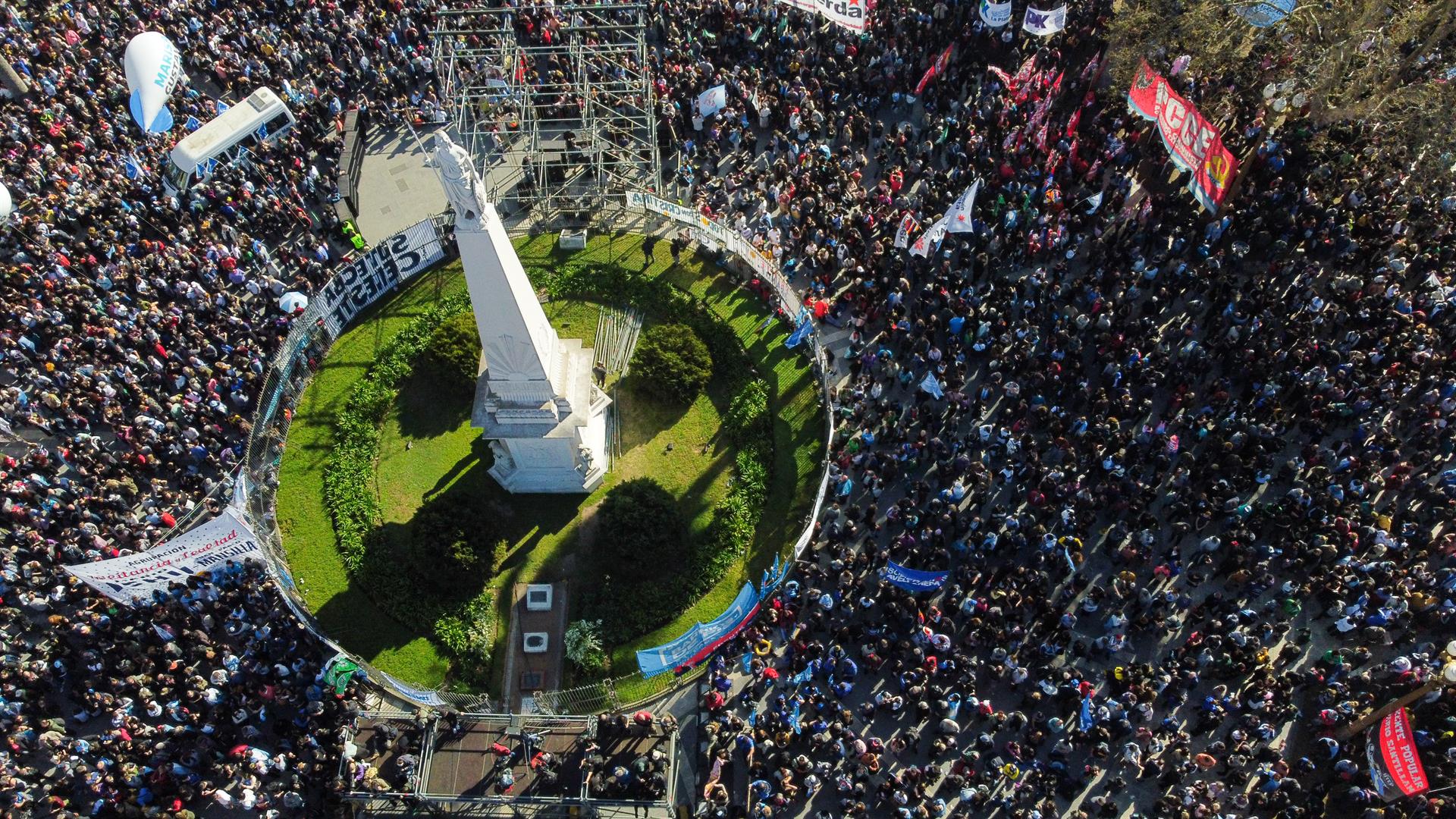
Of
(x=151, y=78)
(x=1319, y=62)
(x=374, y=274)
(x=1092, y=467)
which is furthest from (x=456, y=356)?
(x=1319, y=62)

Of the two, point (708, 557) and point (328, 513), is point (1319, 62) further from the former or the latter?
point (328, 513)

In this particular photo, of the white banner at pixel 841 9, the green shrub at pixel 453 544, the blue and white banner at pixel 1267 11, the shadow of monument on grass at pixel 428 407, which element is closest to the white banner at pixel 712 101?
the white banner at pixel 841 9

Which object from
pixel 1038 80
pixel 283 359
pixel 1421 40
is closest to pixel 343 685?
pixel 283 359

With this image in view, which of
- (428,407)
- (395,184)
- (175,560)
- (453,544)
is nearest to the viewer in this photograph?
(175,560)

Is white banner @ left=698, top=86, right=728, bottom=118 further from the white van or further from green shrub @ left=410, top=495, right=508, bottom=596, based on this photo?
green shrub @ left=410, top=495, right=508, bottom=596

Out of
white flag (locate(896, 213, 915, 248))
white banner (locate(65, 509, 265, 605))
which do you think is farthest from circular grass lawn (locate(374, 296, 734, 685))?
white flag (locate(896, 213, 915, 248))

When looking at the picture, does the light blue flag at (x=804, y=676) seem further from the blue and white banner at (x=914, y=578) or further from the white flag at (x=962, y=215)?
the white flag at (x=962, y=215)
